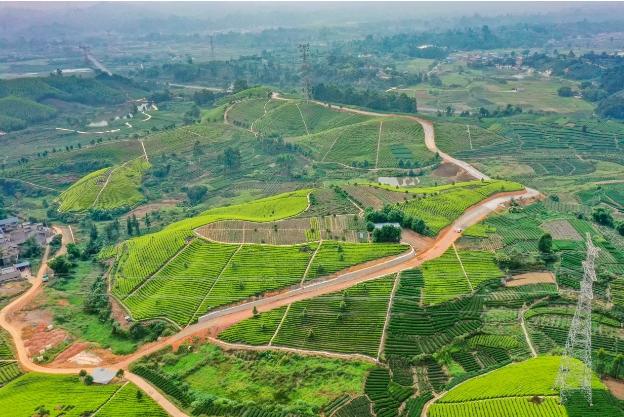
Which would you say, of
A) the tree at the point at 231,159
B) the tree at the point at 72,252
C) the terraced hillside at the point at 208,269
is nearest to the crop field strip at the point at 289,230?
the terraced hillside at the point at 208,269

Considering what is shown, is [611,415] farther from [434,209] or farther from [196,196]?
[196,196]

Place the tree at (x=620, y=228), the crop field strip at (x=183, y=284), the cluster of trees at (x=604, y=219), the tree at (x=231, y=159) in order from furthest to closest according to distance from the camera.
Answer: the tree at (x=231, y=159) < the cluster of trees at (x=604, y=219) < the tree at (x=620, y=228) < the crop field strip at (x=183, y=284)

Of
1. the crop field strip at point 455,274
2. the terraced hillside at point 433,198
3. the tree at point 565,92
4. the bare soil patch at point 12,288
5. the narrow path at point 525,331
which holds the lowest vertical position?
the bare soil patch at point 12,288

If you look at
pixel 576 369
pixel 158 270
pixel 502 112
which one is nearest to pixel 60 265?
pixel 158 270

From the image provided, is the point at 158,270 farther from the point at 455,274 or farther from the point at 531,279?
the point at 531,279

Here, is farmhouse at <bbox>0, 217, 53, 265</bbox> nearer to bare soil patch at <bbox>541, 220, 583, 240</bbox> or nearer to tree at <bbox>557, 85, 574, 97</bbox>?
bare soil patch at <bbox>541, 220, 583, 240</bbox>

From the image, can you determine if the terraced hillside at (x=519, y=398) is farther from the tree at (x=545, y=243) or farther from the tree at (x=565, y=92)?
the tree at (x=565, y=92)

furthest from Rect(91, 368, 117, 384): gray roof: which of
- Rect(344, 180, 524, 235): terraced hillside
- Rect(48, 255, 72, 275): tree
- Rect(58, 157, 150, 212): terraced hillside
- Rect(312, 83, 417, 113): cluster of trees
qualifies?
Rect(312, 83, 417, 113): cluster of trees

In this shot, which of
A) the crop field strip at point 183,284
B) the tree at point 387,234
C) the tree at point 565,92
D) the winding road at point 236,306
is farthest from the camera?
the tree at point 565,92
